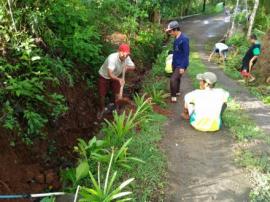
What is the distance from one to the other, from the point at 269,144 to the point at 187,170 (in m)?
1.82

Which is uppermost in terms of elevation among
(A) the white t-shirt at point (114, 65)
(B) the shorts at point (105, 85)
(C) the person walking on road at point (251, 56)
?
(A) the white t-shirt at point (114, 65)

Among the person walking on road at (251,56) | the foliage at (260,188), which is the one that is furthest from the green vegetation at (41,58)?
the person walking on road at (251,56)

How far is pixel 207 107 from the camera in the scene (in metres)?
6.11

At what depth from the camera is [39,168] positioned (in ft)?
18.2

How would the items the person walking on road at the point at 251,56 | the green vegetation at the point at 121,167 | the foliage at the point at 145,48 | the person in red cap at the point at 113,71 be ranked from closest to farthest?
the green vegetation at the point at 121,167 < the person in red cap at the point at 113,71 < the person walking on road at the point at 251,56 < the foliage at the point at 145,48

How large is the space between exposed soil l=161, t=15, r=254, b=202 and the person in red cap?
59.7 inches

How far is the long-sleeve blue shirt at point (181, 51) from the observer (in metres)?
7.61

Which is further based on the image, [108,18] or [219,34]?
[219,34]

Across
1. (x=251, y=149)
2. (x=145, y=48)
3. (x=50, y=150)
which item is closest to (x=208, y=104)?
(x=251, y=149)

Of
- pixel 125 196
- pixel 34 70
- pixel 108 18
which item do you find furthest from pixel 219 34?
pixel 125 196

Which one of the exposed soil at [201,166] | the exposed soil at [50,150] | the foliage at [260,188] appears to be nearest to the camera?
the foliage at [260,188]

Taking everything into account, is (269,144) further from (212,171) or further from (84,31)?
(84,31)

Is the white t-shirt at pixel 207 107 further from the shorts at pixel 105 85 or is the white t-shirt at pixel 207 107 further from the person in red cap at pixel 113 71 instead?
the shorts at pixel 105 85

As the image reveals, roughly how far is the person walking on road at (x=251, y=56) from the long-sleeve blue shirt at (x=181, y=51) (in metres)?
4.98
